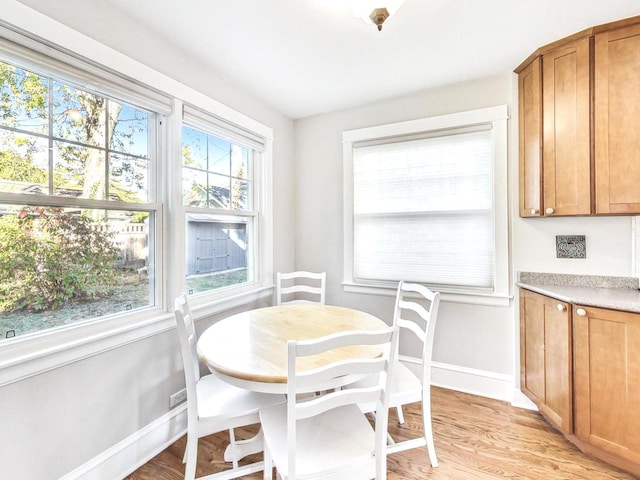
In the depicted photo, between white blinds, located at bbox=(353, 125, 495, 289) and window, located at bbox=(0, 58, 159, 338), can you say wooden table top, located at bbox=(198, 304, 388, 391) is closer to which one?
window, located at bbox=(0, 58, 159, 338)

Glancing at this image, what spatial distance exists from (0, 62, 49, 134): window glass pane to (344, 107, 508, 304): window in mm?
2176

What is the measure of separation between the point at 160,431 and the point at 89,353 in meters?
0.70

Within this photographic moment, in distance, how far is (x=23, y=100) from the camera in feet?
4.45

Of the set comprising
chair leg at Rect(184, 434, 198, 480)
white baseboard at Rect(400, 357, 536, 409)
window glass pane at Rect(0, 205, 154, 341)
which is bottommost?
white baseboard at Rect(400, 357, 536, 409)

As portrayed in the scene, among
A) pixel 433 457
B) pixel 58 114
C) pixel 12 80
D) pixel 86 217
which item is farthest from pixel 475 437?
pixel 12 80

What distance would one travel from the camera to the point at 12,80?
1.32 m

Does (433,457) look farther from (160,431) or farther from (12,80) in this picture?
(12,80)

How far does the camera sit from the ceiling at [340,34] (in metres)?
1.60

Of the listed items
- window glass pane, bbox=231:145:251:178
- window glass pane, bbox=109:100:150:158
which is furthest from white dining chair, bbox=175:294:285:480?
window glass pane, bbox=231:145:251:178

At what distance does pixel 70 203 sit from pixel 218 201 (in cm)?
104

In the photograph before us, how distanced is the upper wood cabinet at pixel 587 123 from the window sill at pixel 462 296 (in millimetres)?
681

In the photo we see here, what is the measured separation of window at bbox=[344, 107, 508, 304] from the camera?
239cm

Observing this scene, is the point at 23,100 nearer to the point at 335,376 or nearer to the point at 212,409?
the point at 212,409

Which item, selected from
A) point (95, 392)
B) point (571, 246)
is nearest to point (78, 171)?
point (95, 392)
